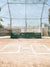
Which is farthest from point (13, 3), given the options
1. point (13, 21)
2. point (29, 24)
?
point (29, 24)

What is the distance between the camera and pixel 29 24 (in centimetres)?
1537

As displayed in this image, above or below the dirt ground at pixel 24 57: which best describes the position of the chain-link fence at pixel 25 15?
above

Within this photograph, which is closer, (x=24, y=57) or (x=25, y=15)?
(x=24, y=57)

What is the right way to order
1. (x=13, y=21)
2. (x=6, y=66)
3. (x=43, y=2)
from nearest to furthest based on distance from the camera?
(x=6, y=66)
(x=43, y=2)
(x=13, y=21)

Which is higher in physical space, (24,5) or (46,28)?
(24,5)

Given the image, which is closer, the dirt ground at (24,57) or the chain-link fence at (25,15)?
the dirt ground at (24,57)

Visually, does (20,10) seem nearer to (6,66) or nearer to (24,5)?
(24,5)

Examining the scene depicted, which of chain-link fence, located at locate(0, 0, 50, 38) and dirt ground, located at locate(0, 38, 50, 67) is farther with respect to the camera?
chain-link fence, located at locate(0, 0, 50, 38)

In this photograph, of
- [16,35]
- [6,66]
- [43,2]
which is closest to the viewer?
[6,66]

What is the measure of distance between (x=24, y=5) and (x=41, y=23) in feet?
12.5

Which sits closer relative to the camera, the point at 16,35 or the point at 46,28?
the point at 16,35

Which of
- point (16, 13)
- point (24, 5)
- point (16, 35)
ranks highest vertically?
point (24, 5)

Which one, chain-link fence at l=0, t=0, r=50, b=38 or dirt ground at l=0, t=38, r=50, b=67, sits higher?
chain-link fence at l=0, t=0, r=50, b=38

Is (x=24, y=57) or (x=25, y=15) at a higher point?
(x=25, y=15)
